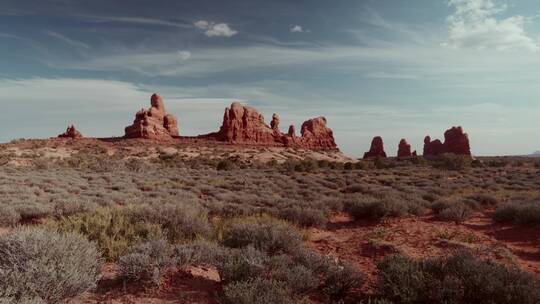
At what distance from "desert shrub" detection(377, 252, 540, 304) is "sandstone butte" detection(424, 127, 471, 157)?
9505 cm

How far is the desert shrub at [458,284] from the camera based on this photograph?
165 inches

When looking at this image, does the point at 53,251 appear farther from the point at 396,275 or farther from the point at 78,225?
the point at 396,275

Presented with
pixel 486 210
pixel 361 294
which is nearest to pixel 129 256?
pixel 361 294

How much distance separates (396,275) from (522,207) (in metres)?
8.68

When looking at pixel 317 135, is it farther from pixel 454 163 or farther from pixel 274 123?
pixel 454 163

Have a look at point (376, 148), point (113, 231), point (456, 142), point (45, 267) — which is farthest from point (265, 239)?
point (456, 142)

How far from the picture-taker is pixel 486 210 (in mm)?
13617

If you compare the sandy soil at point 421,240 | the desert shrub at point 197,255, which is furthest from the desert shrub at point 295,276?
the sandy soil at point 421,240

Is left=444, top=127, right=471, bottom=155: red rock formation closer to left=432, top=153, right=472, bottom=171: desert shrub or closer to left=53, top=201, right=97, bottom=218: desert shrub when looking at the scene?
left=432, top=153, right=472, bottom=171: desert shrub

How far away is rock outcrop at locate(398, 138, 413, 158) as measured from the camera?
3996 inches

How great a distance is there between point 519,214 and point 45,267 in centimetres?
1211

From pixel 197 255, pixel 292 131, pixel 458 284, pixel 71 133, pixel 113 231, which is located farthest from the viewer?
pixel 292 131

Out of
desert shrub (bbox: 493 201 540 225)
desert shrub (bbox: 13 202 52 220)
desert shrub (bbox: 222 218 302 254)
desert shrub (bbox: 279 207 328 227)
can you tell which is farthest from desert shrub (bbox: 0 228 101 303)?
desert shrub (bbox: 493 201 540 225)

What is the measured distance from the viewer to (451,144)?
3725 inches
